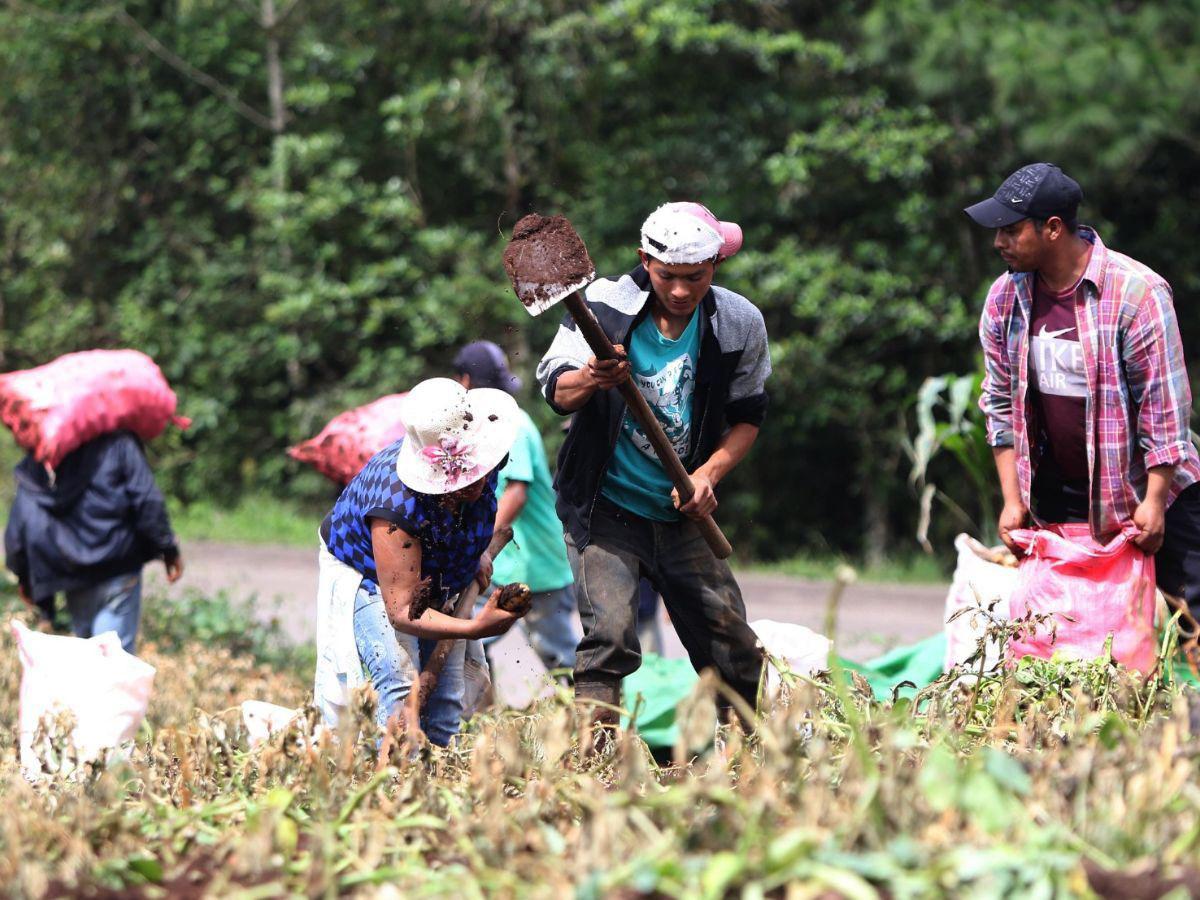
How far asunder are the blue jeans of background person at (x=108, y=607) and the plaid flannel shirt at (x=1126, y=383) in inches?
151

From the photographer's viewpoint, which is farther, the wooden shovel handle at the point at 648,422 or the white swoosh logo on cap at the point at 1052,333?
the white swoosh logo on cap at the point at 1052,333

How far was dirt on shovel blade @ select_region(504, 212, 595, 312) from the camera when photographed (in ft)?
13.5

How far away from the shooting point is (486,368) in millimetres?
6234

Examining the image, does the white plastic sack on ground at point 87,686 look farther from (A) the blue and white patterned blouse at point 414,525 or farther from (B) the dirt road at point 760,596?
(B) the dirt road at point 760,596

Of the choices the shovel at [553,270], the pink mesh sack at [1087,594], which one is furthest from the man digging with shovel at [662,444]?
the pink mesh sack at [1087,594]

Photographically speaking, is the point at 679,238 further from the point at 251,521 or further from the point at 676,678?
the point at 251,521

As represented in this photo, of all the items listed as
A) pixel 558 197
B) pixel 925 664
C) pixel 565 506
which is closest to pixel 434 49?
pixel 558 197

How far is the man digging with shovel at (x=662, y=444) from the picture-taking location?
457 cm

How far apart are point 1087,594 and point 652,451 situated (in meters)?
1.30

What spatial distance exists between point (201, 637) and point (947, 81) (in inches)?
277

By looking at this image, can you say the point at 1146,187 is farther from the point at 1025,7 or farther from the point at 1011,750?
the point at 1011,750

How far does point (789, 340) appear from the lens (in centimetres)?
1389

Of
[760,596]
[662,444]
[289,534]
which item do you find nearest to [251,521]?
[289,534]

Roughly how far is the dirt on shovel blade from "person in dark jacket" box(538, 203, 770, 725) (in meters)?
0.44
